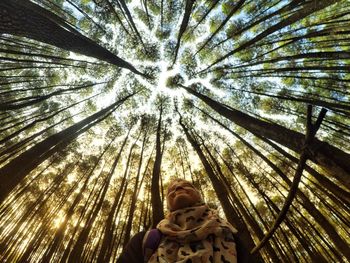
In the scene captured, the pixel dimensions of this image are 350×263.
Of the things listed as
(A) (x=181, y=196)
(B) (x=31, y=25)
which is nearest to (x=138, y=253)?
(A) (x=181, y=196)

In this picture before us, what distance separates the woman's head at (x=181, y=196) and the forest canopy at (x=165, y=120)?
76.8 inches

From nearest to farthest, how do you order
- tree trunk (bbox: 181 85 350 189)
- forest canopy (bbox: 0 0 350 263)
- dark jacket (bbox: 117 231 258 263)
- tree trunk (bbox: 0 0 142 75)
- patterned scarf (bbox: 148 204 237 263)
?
patterned scarf (bbox: 148 204 237 263)
dark jacket (bbox: 117 231 258 263)
tree trunk (bbox: 181 85 350 189)
tree trunk (bbox: 0 0 142 75)
forest canopy (bbox: 0 0 350 263)

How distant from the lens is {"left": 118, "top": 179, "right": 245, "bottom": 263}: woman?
5.18 feet

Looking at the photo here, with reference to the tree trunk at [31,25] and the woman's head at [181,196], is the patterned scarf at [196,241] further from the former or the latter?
the tree trunk at [31,25]

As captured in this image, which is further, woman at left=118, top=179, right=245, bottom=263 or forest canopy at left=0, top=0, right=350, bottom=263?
forest canopy at left=0, top=0, right=350, bottom=263

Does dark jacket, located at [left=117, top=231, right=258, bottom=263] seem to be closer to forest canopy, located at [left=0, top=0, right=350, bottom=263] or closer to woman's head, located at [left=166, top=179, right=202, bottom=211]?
woman's head, located at [left=166, top=179, right=202, bottom=211]

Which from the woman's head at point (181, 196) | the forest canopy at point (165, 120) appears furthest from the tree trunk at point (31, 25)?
the woman's head at point (181, 196)

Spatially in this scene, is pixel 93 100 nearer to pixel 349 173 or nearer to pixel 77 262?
pixel 77 262

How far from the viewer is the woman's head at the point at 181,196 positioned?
6.66ft

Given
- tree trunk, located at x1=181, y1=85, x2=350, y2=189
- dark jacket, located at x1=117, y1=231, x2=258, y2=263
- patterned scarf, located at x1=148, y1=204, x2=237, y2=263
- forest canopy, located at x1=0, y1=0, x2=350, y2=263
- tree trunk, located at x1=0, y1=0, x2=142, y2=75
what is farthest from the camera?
forest canopy, located at x1=0, y1=0, x2=350, y2=263

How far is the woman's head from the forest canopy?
76.8 inches

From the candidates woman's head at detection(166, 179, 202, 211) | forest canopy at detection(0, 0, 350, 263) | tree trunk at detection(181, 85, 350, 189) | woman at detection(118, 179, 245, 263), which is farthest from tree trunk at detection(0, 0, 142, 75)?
woman at detection(118, 179, 245, 263)

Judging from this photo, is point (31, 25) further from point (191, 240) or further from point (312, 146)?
point (312, 146)

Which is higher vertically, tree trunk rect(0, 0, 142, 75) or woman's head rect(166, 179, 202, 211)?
tree trunk rect(0, 0, 142, 75)
